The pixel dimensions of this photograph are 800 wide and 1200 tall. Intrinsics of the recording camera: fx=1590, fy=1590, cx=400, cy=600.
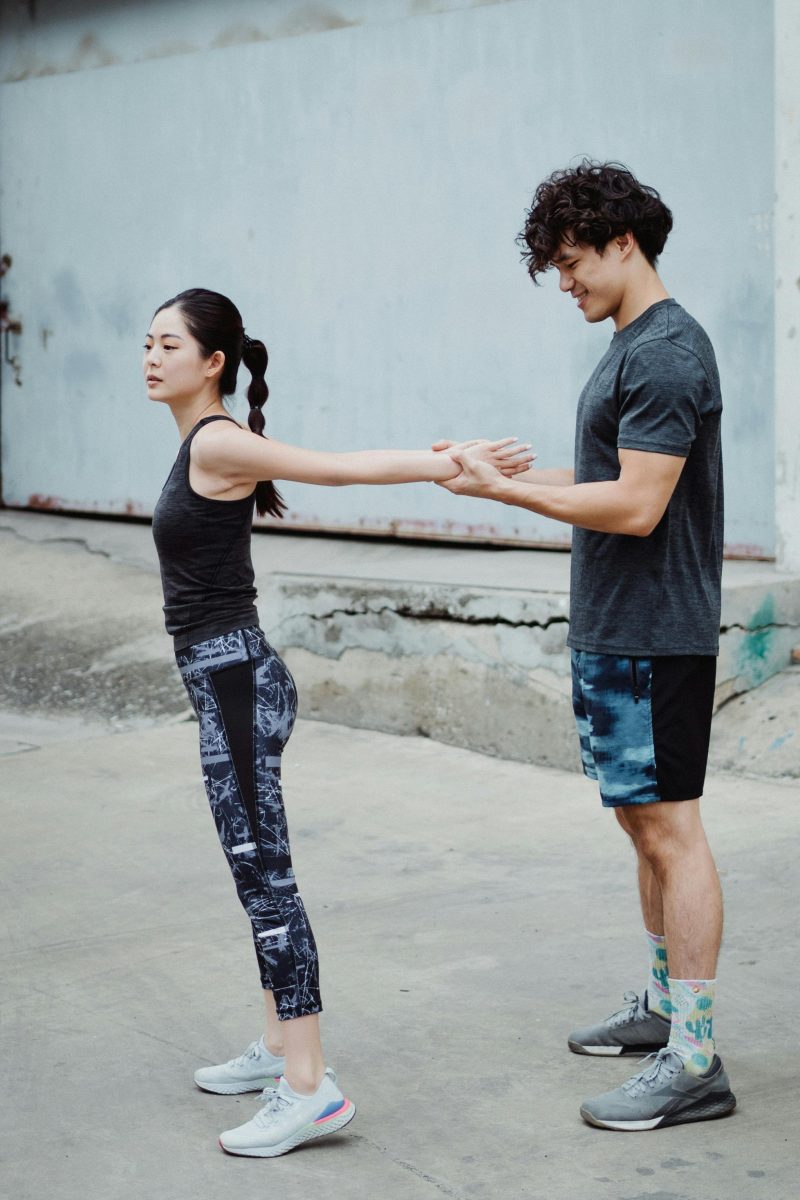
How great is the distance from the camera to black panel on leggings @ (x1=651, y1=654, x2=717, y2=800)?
2.96 m

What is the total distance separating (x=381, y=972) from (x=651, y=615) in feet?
4.23

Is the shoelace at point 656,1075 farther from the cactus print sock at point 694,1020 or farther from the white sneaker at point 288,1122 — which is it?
the white sneaker at point 288,1122

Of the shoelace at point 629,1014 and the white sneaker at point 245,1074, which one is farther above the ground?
the shoelace at point 629,1014

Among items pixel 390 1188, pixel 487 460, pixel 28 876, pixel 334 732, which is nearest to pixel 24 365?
pixel 334 732

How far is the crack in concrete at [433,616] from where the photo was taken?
5633 mm

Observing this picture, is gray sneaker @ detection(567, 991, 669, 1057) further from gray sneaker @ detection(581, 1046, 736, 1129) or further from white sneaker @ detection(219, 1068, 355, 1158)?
white sneaker @ detection(219, 1068, 355, 1158)

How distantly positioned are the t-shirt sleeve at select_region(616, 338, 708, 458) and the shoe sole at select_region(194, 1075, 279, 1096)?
1440mm

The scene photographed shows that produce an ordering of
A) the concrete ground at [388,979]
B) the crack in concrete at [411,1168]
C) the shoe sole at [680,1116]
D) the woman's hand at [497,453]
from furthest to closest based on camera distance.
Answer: the woman's hand at [497,453], the shoe sole at [680,1116], the concrete ground at [388,979], the crack in concrete at [411,1168]

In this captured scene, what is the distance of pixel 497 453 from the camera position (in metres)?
3.19

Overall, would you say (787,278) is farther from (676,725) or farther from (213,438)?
(213,438)

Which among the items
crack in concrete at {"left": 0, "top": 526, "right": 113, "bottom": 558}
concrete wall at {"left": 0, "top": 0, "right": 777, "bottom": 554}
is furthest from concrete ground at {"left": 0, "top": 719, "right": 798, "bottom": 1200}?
crack in concrete at {"left": 0, "top": 526, "right": 113, "bottom": 558}

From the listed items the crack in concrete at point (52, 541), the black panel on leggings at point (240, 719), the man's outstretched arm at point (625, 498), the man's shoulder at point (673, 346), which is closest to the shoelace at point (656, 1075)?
the black panel on leggings at point (240, 719)

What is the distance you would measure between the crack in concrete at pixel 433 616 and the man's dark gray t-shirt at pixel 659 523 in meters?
2.56

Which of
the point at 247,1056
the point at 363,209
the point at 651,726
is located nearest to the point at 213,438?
the point at 651,726
